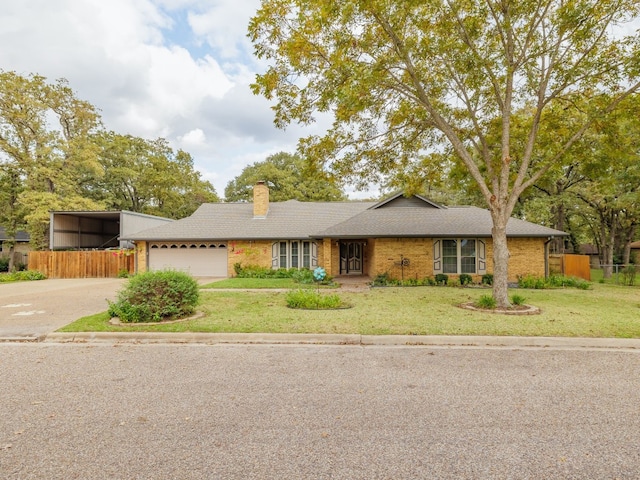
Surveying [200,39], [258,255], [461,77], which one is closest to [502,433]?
[461,77]

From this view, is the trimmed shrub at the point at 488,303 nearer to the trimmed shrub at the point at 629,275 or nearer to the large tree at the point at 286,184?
the trimmed shrub at the point at 629,275

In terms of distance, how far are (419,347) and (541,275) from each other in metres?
13.3

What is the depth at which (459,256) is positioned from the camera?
56.9 ft

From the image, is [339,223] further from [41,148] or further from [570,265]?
[41,148]

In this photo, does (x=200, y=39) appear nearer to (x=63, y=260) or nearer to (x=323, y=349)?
(x=323, y=349)

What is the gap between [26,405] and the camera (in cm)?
406

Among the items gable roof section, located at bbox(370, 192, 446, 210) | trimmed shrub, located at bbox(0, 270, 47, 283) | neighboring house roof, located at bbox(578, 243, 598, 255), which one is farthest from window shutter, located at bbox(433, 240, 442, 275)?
neighboring house roof, located at bbox(578, 243, 598, 255)

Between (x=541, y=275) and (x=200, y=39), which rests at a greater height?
(x=200, y=39)

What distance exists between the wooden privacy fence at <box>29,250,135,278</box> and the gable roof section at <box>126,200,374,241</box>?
274 centimetres

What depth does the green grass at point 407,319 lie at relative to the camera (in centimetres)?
731

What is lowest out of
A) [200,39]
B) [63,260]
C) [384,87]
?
[63,260]

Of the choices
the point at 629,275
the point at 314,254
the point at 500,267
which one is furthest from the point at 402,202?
the point at 629,275

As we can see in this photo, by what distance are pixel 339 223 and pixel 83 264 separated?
15.5 meters

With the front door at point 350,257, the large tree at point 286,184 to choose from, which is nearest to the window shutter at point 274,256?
the front door at point 350,257
